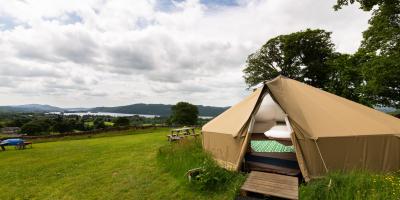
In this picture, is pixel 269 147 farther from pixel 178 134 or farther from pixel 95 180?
pixel 178 134

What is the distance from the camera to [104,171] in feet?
31.8

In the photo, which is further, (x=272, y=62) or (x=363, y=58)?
(x=272, y=62)

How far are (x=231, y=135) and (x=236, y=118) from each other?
3.21ft

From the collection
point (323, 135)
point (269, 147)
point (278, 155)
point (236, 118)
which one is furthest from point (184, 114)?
point (323, 135)

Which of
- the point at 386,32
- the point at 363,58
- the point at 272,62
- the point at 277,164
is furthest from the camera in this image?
the point at 272,62

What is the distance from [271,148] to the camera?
988cm

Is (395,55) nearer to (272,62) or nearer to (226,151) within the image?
A: (226,151)

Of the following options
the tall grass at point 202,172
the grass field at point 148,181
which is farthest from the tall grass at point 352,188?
the tall grass at point 202,172

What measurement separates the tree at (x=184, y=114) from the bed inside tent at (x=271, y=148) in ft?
114

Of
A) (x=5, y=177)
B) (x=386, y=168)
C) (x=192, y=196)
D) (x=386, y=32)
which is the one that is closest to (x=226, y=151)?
(x=192, y=196)

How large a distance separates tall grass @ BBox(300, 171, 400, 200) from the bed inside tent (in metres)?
1.37

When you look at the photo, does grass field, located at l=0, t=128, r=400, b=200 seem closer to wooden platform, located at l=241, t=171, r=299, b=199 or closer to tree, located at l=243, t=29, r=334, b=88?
wooden platform, located at l=241, t=171, r=299, b=199

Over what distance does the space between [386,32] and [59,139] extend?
1034 inches

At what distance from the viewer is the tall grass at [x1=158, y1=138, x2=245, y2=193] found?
22.2 ft
